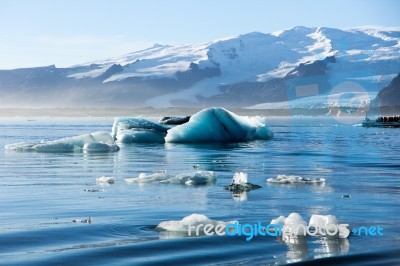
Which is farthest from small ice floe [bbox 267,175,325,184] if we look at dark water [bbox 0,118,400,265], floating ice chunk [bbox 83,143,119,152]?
floating ice chunk [bbox 83,143,119,152]

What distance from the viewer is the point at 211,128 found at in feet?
134

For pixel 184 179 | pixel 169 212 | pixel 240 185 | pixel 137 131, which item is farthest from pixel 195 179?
pixel 137 131

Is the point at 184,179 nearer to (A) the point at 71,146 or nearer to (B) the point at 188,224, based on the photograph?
(B) the point at 188,224

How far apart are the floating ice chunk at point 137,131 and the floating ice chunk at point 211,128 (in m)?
1.61

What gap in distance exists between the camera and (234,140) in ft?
142

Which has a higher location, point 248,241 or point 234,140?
point 234,140

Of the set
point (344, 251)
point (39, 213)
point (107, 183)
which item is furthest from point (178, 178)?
point (344, 251)

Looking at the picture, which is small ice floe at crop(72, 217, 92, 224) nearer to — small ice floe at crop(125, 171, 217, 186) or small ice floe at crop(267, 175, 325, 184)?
small ice floe at crop(125, 171, 217, 186)

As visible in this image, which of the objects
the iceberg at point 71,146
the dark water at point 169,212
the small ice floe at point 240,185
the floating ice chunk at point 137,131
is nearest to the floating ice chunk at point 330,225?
the dark water at point 169,212

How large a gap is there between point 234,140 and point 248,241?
3321cm

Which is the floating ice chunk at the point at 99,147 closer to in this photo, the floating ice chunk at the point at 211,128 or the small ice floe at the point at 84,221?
the floating ice chunk at the point at 211,128

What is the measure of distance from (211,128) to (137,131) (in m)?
4.61

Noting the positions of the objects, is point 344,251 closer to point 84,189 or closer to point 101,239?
point 101,239

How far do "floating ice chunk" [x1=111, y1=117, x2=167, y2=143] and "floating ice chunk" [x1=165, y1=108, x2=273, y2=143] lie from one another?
1614mm
